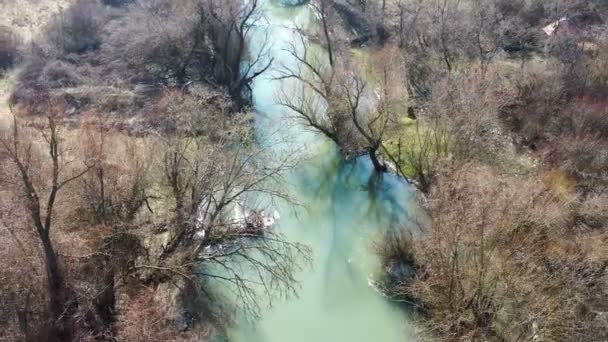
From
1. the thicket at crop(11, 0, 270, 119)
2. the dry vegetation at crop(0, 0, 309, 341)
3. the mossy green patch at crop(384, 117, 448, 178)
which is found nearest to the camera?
the dry vegetation at crop(0, 0, 309, 341)

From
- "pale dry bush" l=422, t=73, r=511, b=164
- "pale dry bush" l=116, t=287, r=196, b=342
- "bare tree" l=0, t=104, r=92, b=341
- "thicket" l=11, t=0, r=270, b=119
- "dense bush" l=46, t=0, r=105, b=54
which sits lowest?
"pale dry bush" l=116, t=287, r=196, b=342

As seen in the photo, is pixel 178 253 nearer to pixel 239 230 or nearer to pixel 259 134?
pixel 239 230

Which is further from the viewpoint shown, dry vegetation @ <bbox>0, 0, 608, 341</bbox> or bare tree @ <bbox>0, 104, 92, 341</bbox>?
dry vegetation @ <bbox>0, 0, 608, 341</bbox>

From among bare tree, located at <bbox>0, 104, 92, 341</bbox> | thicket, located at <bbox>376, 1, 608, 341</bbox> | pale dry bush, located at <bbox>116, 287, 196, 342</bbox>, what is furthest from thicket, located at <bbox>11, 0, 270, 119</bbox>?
pale dry bush, located at <bbox>116, 287, 196, 342</bbox>

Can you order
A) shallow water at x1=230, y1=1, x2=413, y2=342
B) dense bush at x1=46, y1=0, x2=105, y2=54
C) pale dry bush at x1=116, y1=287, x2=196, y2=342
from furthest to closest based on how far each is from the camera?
dense bush at x1=46, y1=0, x2=105, y2=54, shallow water at x1=230, y1=1, x2=413, y2=342, pale dry bush at x1=116, y1=287, x2=196, y2=342

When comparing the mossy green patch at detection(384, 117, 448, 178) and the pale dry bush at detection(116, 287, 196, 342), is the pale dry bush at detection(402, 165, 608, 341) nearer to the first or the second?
the mossy green patch at detection(384, 117, 448, 178)

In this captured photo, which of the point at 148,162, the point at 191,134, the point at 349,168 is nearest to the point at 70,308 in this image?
the point at 148,162

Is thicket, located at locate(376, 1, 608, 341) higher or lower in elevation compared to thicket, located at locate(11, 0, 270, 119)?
lower

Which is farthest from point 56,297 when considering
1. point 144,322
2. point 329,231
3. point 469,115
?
point 469,115
